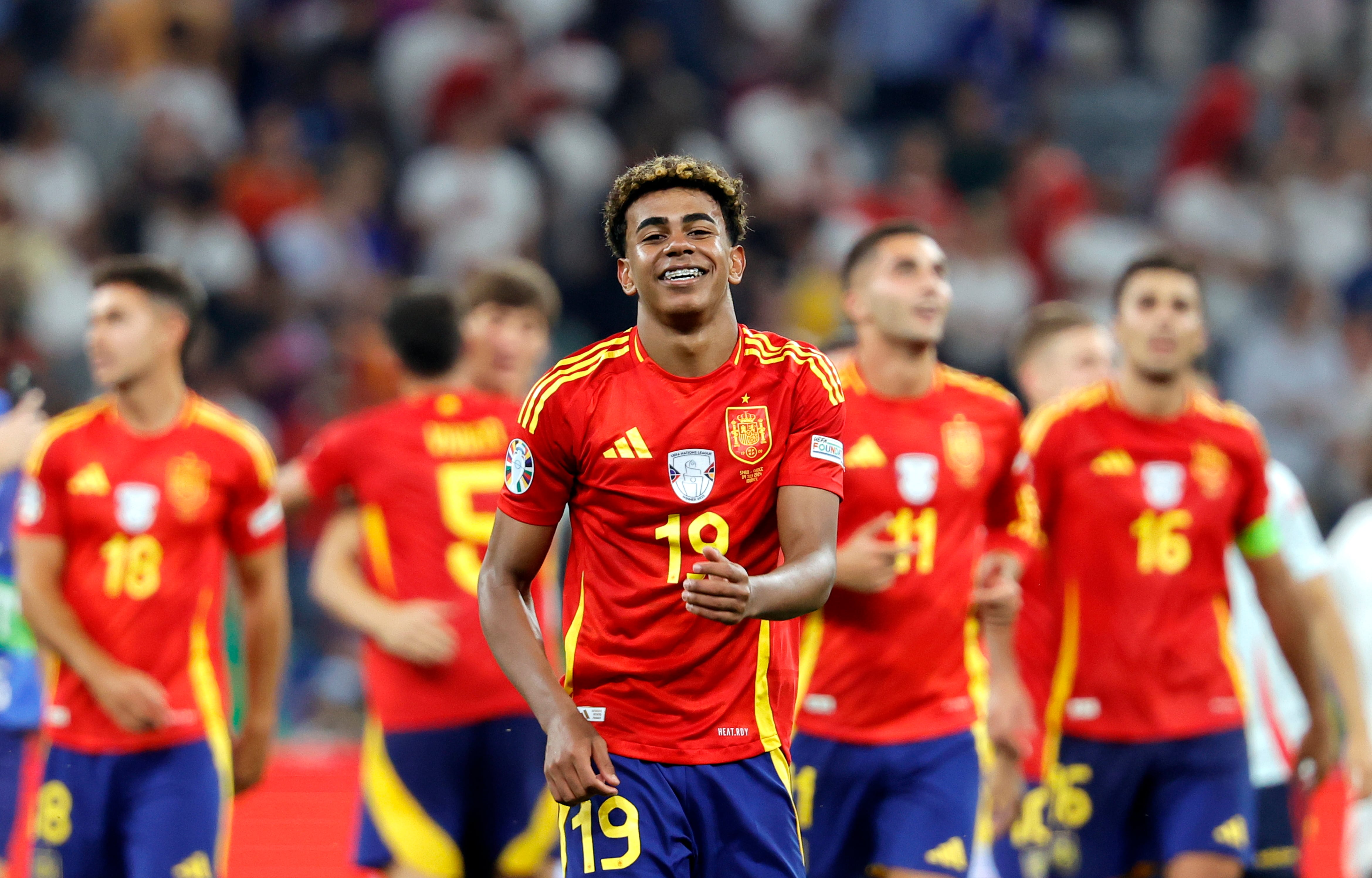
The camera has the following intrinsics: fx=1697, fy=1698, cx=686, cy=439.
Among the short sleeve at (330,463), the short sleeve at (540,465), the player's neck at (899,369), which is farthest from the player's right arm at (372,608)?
the short sleeve at (540,465)

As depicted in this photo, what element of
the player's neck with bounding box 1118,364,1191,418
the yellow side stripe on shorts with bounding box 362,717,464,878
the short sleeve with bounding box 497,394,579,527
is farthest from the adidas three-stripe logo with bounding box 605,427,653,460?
the player's neck with bounding box 1118,364,1191,418

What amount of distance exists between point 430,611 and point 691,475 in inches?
107

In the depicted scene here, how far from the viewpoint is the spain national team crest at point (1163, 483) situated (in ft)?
20.7

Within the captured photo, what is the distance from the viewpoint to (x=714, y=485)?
4.12 metres

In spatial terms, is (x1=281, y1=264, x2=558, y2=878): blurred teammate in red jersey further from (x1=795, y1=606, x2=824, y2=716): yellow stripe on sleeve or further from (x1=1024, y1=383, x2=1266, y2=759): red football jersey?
(x1=1024, y1=383, x2=1266, y2=759): red football jersey

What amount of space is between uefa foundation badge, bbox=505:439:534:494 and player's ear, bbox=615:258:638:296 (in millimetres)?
459

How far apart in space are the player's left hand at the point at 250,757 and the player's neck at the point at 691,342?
257 cm

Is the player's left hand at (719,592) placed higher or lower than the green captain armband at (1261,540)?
lower

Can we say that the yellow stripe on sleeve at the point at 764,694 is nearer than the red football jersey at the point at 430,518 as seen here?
Yes

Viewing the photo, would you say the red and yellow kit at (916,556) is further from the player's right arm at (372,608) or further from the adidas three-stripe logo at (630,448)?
the adidas three-stripe logo at (630,448)

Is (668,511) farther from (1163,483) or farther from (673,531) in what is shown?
(1163,483)

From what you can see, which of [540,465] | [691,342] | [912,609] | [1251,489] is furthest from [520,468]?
[1251,489]

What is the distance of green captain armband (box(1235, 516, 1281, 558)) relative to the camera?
248 inches

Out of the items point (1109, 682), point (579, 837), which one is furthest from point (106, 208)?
point (579, 837)
